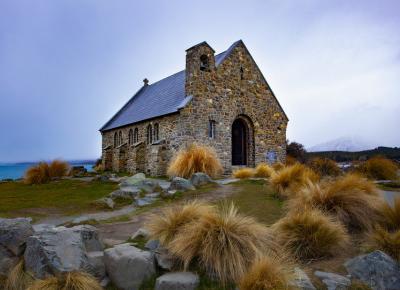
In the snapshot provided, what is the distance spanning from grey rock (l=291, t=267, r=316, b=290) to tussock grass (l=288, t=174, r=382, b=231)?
1.73 m

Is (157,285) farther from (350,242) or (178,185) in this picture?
(178,185)

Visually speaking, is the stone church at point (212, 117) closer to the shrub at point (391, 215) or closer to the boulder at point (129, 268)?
the shrub at point (391, 215)

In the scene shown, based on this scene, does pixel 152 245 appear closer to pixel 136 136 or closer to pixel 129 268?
pixel 129 268

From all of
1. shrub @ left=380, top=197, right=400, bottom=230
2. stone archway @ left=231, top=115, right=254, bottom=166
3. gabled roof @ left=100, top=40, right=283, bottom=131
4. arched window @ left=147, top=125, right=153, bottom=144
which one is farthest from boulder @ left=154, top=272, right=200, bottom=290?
arched window @ left=147, top=125, right=153, bottom=144

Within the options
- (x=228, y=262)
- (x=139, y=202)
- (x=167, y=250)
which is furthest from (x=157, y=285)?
(x=139, y=202)

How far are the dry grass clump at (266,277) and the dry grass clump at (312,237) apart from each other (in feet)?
3.78

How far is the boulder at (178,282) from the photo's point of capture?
4207mm

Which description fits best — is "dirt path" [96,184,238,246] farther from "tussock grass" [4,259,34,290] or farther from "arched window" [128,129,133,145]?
"arched window" [128,129,133,145]

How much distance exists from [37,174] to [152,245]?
14.4 m

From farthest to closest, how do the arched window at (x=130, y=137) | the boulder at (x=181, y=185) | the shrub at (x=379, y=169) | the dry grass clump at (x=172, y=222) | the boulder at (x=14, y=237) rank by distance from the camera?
the arched window at (x=130, y=137) → the shrub at (x=379, y=169) → the boulder at (x=181, y=185) → the dry grass clump at (x=172, y=222) → the boulder at (x=14, y=237)

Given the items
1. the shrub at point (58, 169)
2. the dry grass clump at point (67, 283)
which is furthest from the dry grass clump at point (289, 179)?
the shrub at point (58, 169)

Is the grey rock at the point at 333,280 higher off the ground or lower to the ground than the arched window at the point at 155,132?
lower

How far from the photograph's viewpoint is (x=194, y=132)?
16.8 metres

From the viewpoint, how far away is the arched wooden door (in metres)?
19.8
